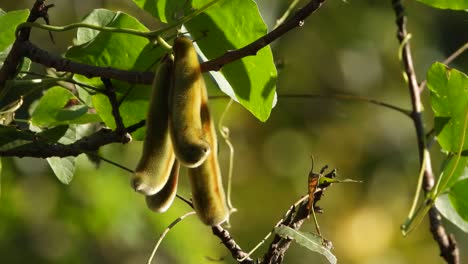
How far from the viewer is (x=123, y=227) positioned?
10.4ft

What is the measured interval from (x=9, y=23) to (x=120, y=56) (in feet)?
0.49

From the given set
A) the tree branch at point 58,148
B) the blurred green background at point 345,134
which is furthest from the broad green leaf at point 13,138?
the blurred green background at point 345,134

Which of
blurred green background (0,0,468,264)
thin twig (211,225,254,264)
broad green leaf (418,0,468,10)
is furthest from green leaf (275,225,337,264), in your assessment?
blurred green background (0,0,468,264)

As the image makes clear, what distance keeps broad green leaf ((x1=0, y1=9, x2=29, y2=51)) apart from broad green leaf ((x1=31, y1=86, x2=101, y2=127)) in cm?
12

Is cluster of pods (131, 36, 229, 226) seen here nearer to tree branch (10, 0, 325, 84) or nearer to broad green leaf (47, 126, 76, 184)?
tree branch (10, 0, 325, 84)

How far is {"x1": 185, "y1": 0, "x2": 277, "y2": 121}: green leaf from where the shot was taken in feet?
3.80

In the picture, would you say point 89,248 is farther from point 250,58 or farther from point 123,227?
point 250,58

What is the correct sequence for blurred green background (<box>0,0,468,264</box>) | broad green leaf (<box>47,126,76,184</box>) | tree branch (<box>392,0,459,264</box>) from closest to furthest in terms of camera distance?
broad green leaf (<box>47,126,76,184</box>), tree branch (<box>392,0,459,264</box>), blurred green background (<box>0,0,468,264</box>)

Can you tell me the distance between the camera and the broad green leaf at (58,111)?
133cm

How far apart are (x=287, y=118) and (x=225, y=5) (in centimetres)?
357

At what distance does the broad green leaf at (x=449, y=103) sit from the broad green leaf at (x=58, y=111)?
0.43 m

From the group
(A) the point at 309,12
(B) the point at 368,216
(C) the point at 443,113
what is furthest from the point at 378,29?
(A) the point at 309,12

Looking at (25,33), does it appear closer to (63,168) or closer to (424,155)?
(63,168)

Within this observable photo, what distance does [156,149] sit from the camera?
0.93 meters
